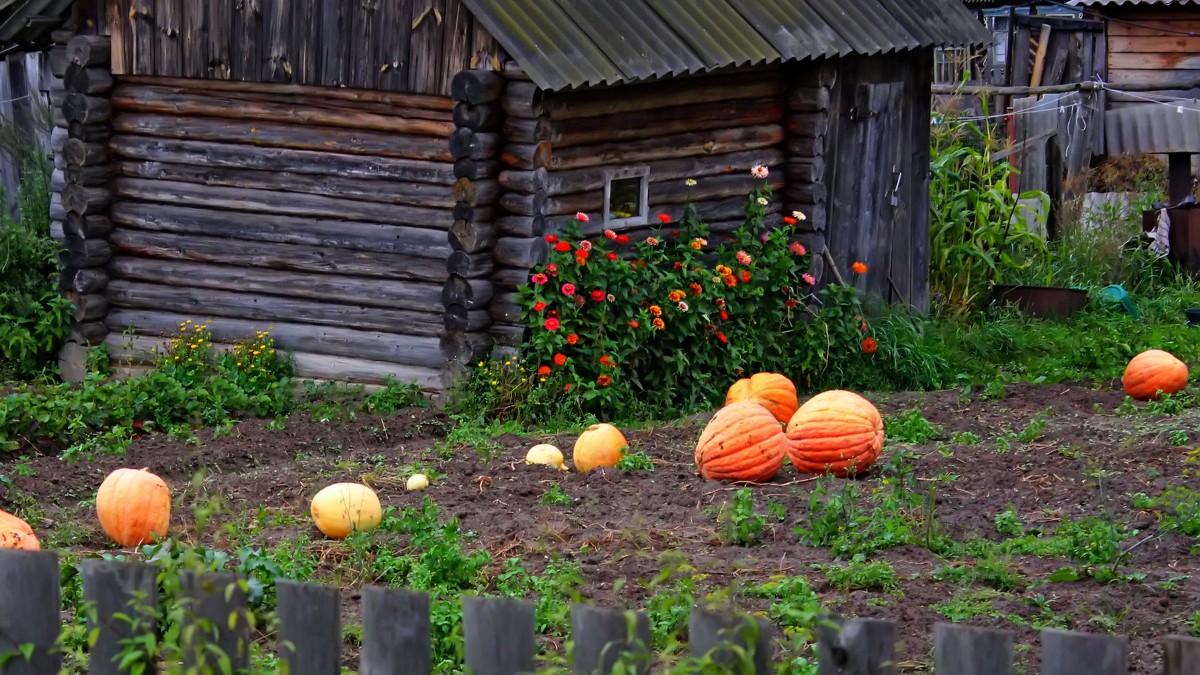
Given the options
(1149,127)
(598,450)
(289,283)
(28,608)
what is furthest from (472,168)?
(1149,127)

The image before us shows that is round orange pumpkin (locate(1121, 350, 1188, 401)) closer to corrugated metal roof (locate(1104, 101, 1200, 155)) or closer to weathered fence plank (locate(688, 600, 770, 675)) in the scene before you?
weathered fence plank (locate(688, 600, 770, 675))

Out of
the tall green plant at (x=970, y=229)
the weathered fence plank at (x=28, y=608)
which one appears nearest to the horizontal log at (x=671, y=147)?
the tall green plant at (x=970, y=229)

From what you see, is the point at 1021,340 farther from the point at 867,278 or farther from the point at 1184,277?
the point at 1184,277

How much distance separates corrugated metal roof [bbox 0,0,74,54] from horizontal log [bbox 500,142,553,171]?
350cm

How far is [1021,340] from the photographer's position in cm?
1284

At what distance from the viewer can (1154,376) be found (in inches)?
402

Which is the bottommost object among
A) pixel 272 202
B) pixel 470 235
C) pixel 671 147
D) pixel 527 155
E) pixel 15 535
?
pixel 15 535

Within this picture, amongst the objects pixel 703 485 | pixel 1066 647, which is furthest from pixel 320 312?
pixel 1066 647

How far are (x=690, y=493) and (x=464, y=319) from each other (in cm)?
312

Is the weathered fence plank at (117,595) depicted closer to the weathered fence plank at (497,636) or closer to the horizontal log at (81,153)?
the weathered fence plank at (497,636)

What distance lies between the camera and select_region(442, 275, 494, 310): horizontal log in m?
10.1

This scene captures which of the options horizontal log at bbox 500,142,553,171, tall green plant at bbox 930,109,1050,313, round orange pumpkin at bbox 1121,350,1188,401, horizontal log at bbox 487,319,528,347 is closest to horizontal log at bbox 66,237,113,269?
horizontal log at bbox 487,319,528,347

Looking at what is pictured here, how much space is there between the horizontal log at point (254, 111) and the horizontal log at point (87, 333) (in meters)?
1.61

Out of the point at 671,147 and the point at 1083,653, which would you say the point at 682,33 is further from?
the point at 1083,653
